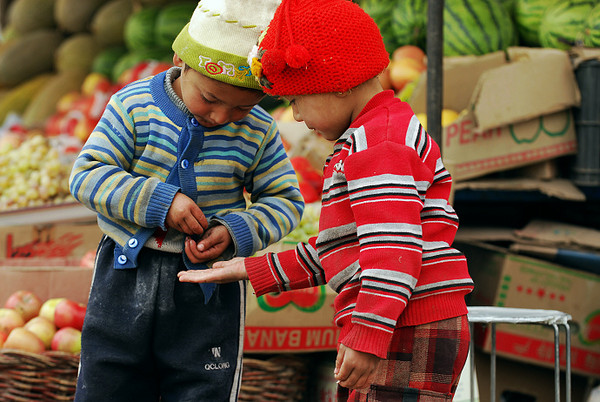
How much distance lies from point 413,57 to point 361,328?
2.85m

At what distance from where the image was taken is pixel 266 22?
1496 millimetres

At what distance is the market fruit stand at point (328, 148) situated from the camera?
236 centimetres

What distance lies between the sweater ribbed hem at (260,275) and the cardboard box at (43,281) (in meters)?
1.35

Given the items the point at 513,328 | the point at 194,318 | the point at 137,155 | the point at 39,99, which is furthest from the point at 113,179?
the point at 39,99

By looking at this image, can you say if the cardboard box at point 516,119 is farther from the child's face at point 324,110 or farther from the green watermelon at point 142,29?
the green watermelon at point 142,29

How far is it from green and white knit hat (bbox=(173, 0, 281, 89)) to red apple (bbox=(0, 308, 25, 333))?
137cm

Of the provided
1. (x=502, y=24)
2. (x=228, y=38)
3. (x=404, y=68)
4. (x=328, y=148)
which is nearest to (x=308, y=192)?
(x=328, y=148)

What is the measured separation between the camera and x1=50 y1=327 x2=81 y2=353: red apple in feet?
7.59

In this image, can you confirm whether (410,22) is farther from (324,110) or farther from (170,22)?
(324,110)

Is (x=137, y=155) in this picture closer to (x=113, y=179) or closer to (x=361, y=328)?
(x=113, y=179)

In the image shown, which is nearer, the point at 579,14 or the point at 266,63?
the point at 266,63

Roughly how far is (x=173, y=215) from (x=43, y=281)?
136cm

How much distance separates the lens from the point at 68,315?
2.42 metres

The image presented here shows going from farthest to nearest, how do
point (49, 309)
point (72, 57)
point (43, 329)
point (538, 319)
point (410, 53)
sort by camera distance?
1. point (72, 57)
2. point (410, 53)
3. point (49, 309)
4. point (43, 329)
5. point (538, 319)
